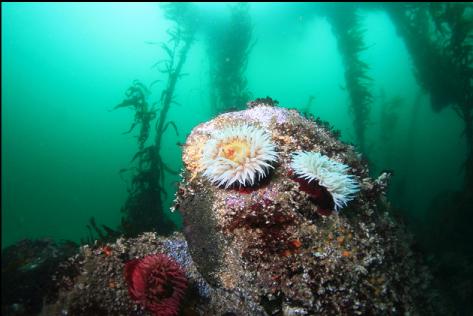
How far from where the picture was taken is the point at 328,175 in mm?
3293

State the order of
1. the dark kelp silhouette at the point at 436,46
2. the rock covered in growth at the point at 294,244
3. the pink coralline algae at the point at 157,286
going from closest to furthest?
the rock covered in growth at the point at 294,244, the pink coralline algae at the point at 157,286, the dark kelp silhouette at the point at 436,46

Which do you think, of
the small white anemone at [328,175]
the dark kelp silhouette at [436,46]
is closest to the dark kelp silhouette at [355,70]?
the dark kelp silhouette at [436,46]

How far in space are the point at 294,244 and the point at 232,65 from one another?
12.0 m

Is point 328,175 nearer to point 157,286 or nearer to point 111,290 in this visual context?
point 157,286

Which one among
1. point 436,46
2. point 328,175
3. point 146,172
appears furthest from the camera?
point 436,46

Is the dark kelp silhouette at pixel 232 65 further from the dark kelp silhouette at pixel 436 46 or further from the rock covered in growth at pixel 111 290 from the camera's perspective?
the rock covered in growth at pixel 111 290

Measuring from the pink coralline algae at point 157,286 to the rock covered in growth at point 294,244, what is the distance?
40cm

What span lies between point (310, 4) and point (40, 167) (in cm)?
10555

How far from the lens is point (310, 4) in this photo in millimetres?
22031

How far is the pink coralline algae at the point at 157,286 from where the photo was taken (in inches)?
136

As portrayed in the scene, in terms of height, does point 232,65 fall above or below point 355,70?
below

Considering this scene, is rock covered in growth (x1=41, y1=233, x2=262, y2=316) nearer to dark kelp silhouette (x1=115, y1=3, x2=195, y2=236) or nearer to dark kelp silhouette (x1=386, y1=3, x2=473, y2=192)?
dark kelp silhouette (x1=115, y1=3, x2=195, y2=236)

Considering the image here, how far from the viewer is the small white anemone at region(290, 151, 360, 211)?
129 inches

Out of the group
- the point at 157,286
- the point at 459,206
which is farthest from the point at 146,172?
→ the point at 459,206
